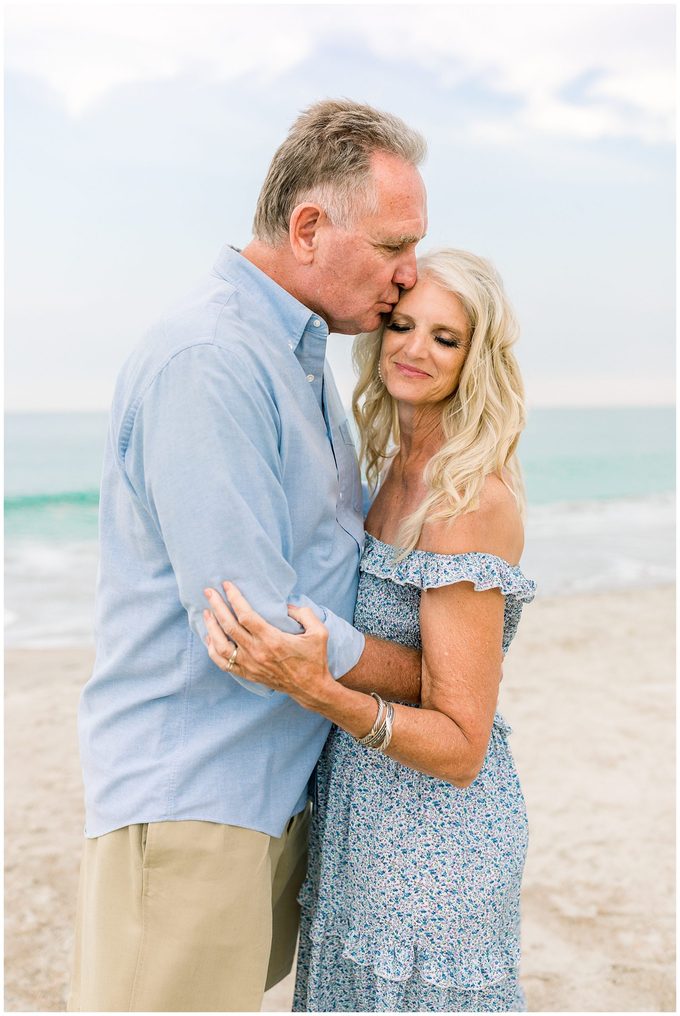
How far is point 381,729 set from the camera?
2.08 m

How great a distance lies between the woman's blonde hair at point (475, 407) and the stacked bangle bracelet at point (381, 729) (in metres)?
0.41

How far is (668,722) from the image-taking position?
6.73m

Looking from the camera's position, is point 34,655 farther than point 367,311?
Yes

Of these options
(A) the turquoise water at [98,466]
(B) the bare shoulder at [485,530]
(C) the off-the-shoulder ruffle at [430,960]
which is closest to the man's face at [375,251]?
(B) the bare shoulder at [485,530]

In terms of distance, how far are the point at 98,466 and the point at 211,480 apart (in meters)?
29.0

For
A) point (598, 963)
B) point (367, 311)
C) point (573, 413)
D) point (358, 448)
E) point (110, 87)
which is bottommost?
point (598, 963)

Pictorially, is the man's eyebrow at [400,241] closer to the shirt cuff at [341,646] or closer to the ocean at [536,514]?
the shirt cuff at [341,646]

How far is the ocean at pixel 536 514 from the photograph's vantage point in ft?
42.0

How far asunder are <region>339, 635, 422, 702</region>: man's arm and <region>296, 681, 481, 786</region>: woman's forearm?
9 cm

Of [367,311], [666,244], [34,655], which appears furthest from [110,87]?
[367,311]

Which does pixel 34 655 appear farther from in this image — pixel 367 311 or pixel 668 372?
pixel 668 372

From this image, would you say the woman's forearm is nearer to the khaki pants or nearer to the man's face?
the khaki pants

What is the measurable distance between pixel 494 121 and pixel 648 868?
2695 cm

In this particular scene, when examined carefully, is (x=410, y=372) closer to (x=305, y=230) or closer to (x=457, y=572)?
(x=305, y=230)
